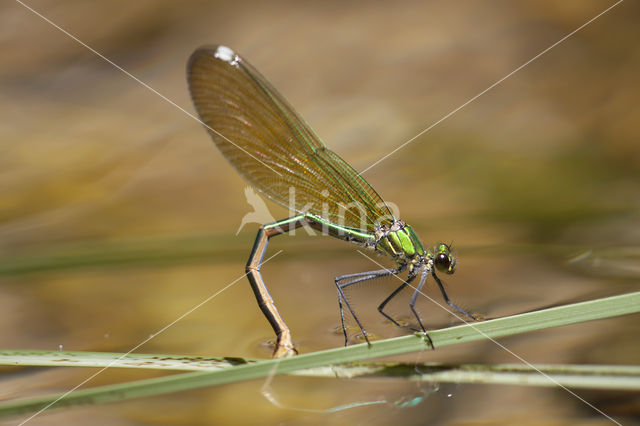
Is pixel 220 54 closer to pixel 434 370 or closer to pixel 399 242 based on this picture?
pixel 399 242

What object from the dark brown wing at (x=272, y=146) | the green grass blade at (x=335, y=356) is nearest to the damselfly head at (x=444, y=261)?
the dark brown wing at (x=272, y=146)

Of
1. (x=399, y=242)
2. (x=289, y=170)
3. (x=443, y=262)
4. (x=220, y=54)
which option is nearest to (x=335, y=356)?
(x=443, y=262)

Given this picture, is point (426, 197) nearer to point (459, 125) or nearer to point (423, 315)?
point (459, 125)

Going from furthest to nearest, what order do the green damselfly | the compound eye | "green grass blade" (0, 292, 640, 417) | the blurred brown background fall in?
the green damselfly → the compound eye → the blurred brown background → "green grass blade" (0, 292, 640, 417)

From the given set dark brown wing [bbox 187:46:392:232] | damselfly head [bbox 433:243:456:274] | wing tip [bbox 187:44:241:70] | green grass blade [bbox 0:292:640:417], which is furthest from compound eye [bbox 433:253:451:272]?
wing tip [bbox 187:44:241:70]

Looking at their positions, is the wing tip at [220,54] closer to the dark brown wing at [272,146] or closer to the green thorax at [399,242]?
the dark brown wing at [272,146]

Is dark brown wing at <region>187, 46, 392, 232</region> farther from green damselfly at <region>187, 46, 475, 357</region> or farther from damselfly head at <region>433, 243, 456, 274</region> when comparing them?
damselfly head at <region>433, 243, 456, 274</region>

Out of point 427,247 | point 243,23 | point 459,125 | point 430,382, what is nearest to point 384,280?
point 427,247
